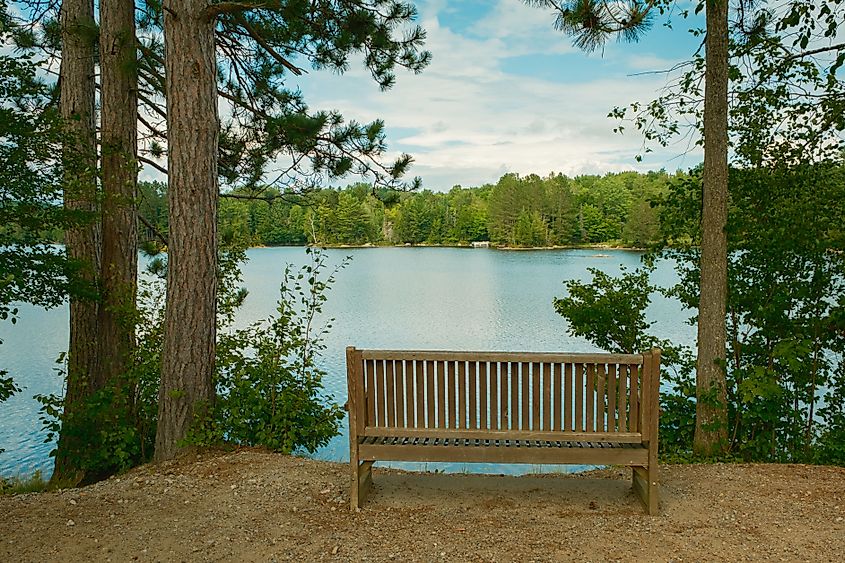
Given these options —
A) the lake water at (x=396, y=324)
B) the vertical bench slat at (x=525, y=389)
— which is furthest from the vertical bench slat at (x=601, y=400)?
the lake water at (x=396, y=324)

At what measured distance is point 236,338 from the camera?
6262mm

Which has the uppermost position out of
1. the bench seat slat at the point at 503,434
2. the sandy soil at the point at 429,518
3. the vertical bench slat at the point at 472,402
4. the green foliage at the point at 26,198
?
the green foliage at the point at 26,198

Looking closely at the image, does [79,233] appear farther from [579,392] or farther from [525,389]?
[579,392]

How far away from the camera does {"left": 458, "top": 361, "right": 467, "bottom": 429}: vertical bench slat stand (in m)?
3.65

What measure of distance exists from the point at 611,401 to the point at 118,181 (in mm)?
4960

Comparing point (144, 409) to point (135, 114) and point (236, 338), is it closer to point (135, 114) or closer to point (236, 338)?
point (236, 338)

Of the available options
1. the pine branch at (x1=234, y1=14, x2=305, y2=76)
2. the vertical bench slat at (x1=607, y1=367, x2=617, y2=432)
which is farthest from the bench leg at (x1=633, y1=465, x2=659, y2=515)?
the pine branch at (x1=234, y1=14, x2=305, y2=76)

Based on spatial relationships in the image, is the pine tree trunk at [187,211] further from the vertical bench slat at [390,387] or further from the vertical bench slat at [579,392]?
the vertical bench slat at [579,392]

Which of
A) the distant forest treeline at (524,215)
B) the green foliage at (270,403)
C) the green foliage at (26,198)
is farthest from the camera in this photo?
the distant forest treeline at (524,215)

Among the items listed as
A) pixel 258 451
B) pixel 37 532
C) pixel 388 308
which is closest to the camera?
pixel 37 532

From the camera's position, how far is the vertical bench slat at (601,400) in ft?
11.5

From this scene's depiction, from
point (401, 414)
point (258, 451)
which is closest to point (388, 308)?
point (258, 451)

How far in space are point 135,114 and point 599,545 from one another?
5635 mm

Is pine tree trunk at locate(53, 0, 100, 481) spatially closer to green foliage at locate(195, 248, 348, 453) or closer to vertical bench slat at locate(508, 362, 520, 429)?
green foliage at locate(195, 248, 348, 453)
